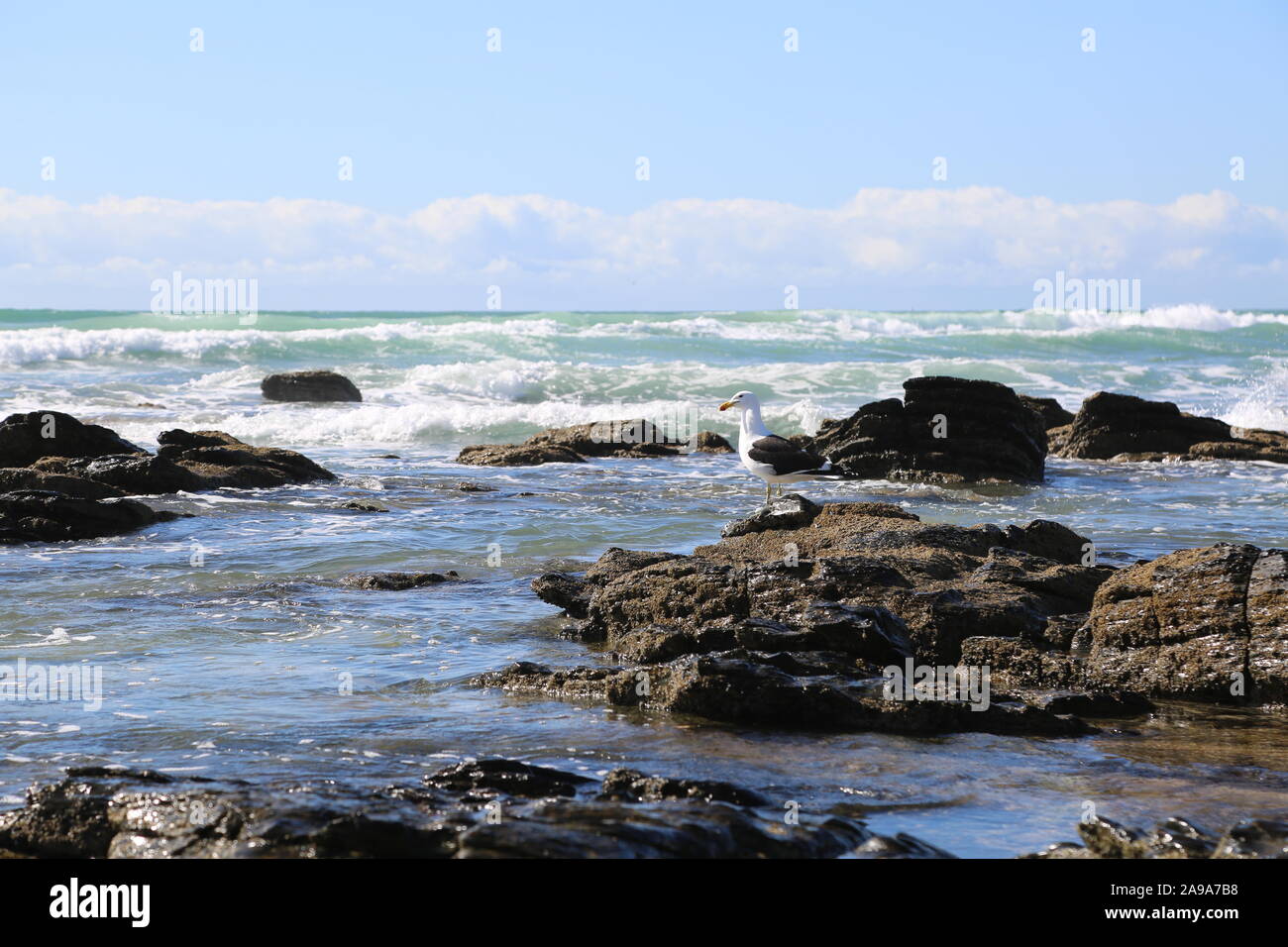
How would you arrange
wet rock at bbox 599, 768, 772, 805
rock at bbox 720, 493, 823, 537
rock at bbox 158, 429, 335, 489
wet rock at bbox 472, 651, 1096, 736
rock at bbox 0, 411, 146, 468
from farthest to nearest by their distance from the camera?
rock at bbox 0, 411, 146, 468, rock at bbox 158, 429, 335, 489, rock at bbox 720, 493, 823, 537, wet rock at bbox 472, 651, 1096, 736, wet rock at bbox 599, 768, 772, 805

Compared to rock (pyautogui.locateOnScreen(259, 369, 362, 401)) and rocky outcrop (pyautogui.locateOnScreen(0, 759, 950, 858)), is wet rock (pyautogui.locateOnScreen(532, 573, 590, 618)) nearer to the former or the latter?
rocky outcrop (pyautogui.locateOnScreen(0, 759, 950, 858))

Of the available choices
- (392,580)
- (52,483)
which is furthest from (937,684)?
(52,483)

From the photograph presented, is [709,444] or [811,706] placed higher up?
[709,444]

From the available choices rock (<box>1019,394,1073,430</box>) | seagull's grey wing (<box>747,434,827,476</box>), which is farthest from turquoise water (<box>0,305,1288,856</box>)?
rock (<box>1019,394,1073,430</box>)

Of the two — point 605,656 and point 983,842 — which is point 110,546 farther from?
point 983,842

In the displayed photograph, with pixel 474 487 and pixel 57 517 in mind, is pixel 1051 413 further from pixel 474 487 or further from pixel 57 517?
pixel 57 517

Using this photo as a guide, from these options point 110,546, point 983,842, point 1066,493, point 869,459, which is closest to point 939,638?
point 983,842

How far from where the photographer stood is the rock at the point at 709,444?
20.8m

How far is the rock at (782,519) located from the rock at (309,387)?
2007cm

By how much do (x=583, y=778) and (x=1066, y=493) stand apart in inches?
472

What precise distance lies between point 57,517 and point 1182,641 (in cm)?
927

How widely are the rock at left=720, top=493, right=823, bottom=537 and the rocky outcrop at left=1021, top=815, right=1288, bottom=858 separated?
5516mm

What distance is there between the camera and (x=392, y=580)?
31.3 feet
